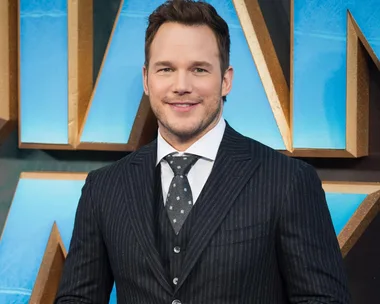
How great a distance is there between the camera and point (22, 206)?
2203 millimetres

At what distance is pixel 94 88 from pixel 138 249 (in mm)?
979

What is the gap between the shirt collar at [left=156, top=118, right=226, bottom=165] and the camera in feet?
4.43

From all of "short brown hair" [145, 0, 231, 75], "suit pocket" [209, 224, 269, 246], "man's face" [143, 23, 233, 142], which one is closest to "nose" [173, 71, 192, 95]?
"man's face" [143, 23, 233, 142]

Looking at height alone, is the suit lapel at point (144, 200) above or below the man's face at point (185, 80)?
below

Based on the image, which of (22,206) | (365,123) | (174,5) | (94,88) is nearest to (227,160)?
(174,5)

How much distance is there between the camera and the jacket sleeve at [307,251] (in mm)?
1234

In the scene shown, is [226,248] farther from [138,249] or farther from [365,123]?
[365,123]

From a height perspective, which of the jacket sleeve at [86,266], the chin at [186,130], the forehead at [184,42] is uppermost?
the forehead at [184,42]

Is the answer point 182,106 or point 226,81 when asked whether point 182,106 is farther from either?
point 226,81

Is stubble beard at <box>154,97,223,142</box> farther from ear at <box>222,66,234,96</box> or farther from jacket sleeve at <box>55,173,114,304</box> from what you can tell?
jacket sleeve at <box>55,173,114,304</box>

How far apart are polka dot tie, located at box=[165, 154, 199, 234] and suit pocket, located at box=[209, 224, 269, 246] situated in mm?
88

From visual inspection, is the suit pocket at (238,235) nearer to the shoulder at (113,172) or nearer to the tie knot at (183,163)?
the tie knot at (183,163)

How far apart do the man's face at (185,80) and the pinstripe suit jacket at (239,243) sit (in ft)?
0.32

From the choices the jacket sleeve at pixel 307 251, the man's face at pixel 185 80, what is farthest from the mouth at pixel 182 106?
the jacket sleeve at pixel 307 251
